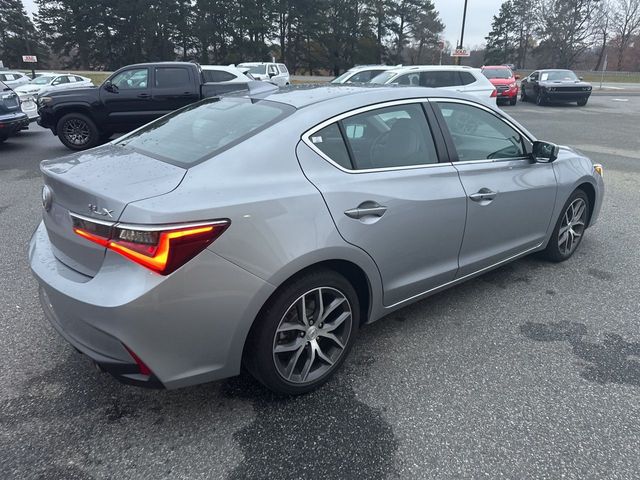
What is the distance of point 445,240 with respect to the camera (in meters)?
3.06

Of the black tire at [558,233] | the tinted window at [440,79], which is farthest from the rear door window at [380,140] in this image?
the tinted window at [440,79]

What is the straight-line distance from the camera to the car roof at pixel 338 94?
2839 millimetres

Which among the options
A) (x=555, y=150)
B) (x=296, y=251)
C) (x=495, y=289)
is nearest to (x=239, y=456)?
(x=296, y=251)

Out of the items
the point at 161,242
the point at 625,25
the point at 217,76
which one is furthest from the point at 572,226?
the point at 625,25

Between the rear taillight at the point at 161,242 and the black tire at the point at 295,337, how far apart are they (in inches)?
18.9

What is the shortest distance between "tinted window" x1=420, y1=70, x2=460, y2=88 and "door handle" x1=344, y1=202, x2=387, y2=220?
10107 millimetres

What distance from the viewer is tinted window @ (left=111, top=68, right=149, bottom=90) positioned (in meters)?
9.92

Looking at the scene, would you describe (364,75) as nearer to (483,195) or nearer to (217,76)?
(217,76)

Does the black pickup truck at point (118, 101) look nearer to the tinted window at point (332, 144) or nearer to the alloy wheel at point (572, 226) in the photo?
the alloy wheel at point (572, 226)

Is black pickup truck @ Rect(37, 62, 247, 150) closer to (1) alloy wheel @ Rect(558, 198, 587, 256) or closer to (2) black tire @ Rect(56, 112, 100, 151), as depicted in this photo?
(2) black tire @ Rect(56, 112, 100, 151)

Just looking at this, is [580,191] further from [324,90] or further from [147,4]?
[147,4]

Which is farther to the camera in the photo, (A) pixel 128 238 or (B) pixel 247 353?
(B) pixel 247 353

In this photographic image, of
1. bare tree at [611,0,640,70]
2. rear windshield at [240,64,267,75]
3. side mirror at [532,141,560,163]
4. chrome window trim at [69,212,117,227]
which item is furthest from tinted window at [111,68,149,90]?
bare tree at [611,0,640,70]

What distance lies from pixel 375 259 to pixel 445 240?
64 cm
